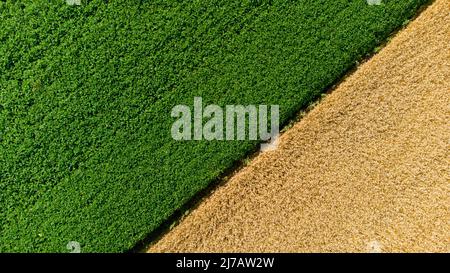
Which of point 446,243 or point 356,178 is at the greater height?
point 356,178

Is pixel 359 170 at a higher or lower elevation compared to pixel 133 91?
lower

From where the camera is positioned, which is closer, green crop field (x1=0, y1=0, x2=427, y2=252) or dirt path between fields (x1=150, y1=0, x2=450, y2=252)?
green crop field (x1=0, y1=0, x2=427, y2=252)

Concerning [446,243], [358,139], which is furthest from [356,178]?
[446,243]

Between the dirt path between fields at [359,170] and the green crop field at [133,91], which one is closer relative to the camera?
the green crop field at [133,91]
